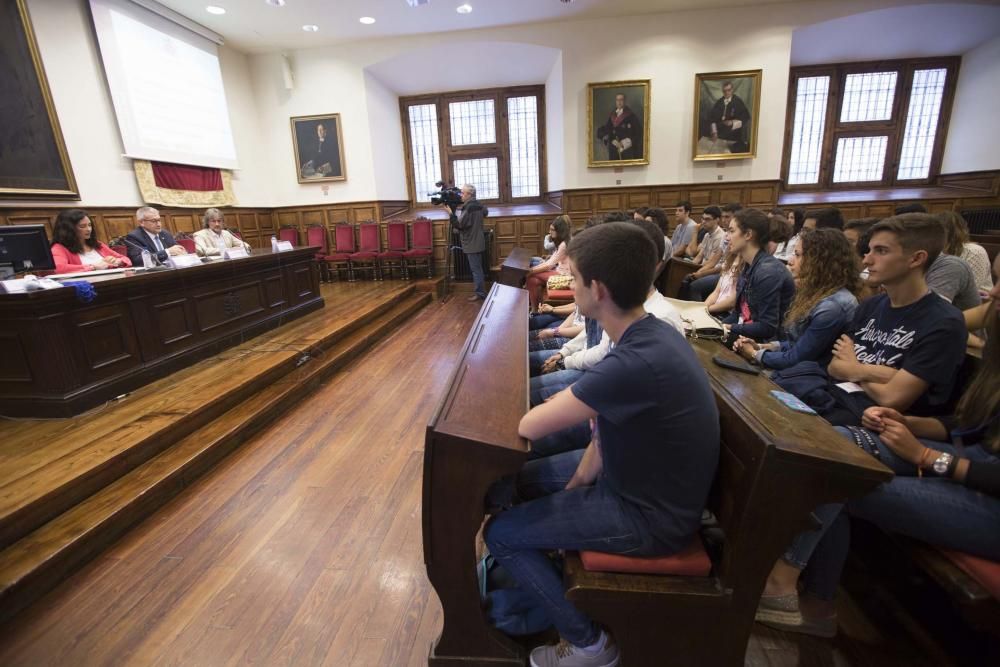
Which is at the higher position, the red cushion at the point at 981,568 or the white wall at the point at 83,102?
the white wall at the point at 83,102

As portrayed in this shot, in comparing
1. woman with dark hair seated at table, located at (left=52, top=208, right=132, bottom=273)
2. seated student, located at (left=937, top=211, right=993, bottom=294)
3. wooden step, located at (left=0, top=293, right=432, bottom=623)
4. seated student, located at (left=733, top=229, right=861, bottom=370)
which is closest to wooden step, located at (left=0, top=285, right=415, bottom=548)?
wooden step, located at (left=0, top=293, right=432, bottom=623)

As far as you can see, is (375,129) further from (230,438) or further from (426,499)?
(426,499)

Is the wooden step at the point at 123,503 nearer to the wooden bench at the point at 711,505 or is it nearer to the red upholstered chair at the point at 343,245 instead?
the wooden bench at the point at 711,505

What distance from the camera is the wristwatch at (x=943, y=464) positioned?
1095 millimetres

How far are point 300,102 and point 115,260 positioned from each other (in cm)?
473

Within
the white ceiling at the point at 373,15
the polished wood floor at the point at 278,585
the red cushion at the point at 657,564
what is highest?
the white ceiling at the point at 373,15

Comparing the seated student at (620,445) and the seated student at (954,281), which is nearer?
the seated student at (620,445)

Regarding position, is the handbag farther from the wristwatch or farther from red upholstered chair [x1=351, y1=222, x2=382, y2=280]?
red upholstered chair [x1=351, y1=222, x2=382, y2=280]

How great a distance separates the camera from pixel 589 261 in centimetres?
102

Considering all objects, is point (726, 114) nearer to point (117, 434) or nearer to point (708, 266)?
point (708, 266)

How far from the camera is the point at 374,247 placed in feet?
23.7

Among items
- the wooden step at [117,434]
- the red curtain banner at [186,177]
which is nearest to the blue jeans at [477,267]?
the wooden step at [117,434]

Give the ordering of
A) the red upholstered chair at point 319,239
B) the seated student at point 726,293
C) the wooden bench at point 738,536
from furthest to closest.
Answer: the red upholstered chair at point 319,239
the seated student at point 726,293
the wooden bench at point 738,536

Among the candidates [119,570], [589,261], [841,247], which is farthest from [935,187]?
[119,570]
